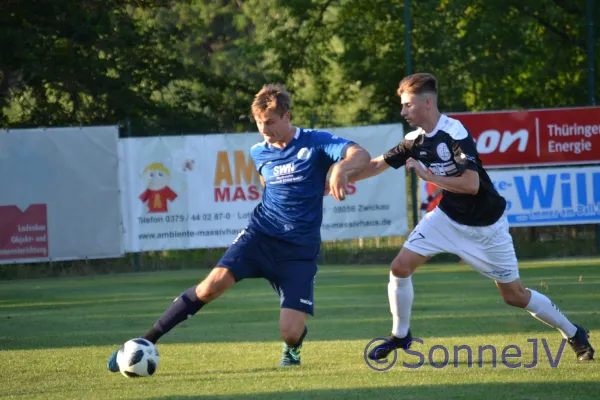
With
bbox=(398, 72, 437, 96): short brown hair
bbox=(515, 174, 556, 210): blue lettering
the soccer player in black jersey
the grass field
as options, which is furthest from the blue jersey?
bbox=(515, 174, 556, 210): blue lettering

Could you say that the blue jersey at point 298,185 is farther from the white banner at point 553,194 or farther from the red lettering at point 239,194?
the white banner at point 553,194

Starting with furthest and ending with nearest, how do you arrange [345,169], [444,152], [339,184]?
[444,152] < [345,169] < [339,184]

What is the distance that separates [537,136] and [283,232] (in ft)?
38.7

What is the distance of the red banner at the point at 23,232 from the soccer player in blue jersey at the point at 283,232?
414 inches

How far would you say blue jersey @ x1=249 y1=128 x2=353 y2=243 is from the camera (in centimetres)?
782

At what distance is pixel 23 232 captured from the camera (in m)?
17.8

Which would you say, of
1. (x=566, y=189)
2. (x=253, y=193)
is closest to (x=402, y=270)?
(x=253, y=193)

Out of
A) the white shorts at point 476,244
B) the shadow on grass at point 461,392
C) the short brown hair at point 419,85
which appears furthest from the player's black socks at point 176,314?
the short brown hair at point 419,85

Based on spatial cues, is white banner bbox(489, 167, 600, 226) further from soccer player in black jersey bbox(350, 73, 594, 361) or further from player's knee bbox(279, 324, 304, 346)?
player's knee bbox(279, 324, 304, 346)

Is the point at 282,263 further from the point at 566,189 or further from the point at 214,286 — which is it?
the point at 566,189

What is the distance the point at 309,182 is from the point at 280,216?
31 centimetres

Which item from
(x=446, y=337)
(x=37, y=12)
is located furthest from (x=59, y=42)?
(x=446, y=337)

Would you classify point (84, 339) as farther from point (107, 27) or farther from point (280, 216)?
point (107, 27)

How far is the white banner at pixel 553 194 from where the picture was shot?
18.5 meters
